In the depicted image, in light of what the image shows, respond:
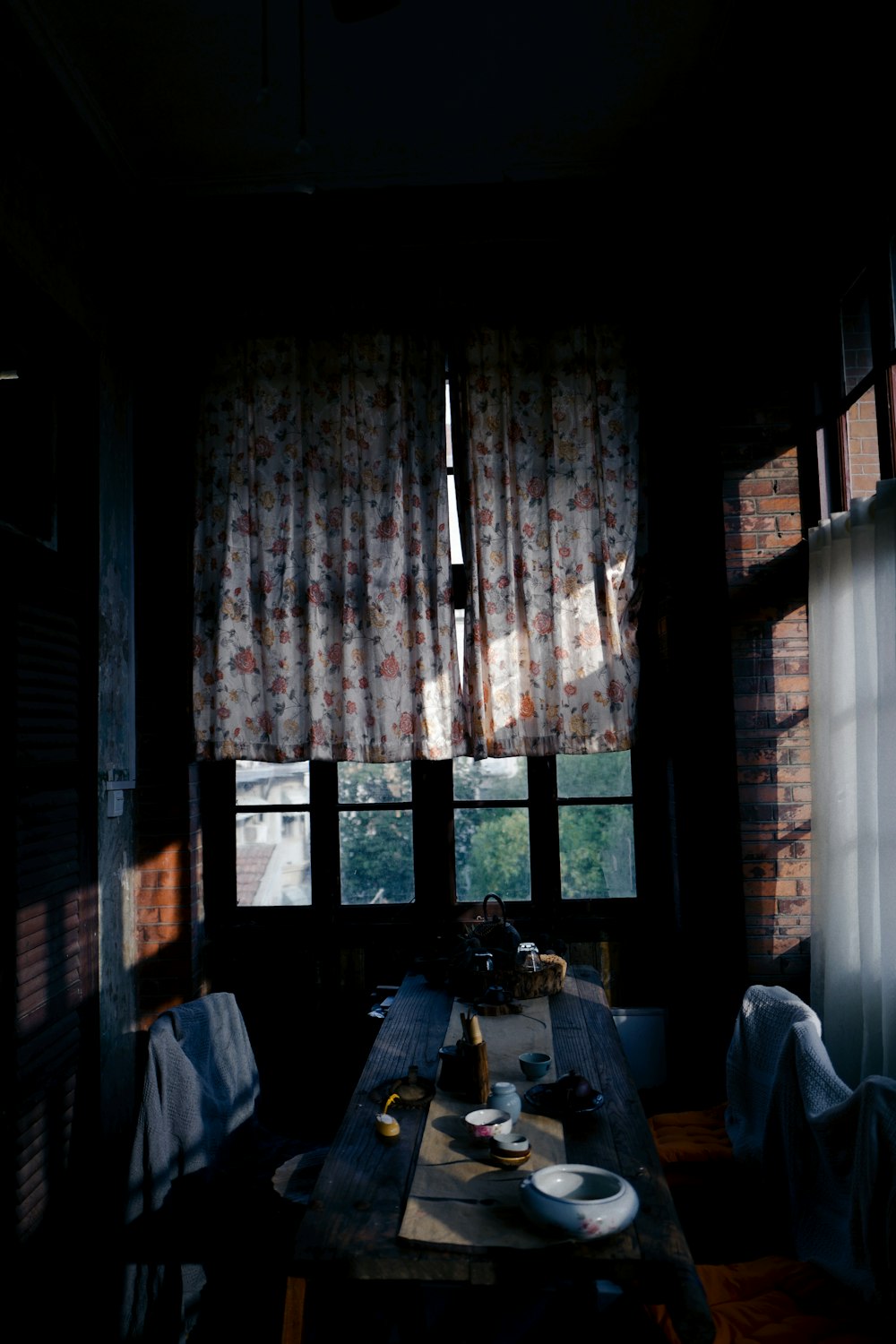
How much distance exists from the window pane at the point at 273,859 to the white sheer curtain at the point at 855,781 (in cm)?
217

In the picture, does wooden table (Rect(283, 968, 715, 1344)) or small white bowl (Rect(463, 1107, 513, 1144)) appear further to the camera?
small white bowl (Rect(463, 1107, 513, 1144))

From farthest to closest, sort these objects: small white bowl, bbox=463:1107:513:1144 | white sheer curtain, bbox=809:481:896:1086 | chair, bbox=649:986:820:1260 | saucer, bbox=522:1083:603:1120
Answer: white sheer curtain, bbox=809:481:896:1086 < chair, bbox=649:986:820:1260 < saucer, bbox=522:1083:603:1120 < small white bowl, bbox=463:1107:513:1144

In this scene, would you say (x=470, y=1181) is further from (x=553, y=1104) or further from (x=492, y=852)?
(x=492, y=852)

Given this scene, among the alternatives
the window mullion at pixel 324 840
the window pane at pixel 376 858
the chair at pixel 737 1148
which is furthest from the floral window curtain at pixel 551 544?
the chair at pixel 737 1148

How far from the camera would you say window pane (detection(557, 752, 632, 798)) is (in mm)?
4008

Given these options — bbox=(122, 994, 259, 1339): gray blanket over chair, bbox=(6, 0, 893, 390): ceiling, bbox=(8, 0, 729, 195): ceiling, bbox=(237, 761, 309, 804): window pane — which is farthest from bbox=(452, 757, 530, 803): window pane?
bbox=(8, 0, 729, 195): ceiling

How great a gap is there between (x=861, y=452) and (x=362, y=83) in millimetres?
2256

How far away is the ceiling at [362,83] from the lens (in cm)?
300

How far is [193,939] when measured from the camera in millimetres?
3854

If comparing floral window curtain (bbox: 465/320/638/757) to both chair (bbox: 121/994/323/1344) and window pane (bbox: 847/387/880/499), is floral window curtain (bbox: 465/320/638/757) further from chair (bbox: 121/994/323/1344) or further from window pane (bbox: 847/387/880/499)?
chair (bbox: 121/994/323/1344)

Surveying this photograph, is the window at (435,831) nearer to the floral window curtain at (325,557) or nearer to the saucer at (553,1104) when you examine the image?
the floral window curtain at (325,557)

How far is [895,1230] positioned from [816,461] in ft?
8.02

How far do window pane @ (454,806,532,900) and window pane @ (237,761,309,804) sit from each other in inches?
28.6

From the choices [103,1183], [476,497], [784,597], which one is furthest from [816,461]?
[103,1183]
